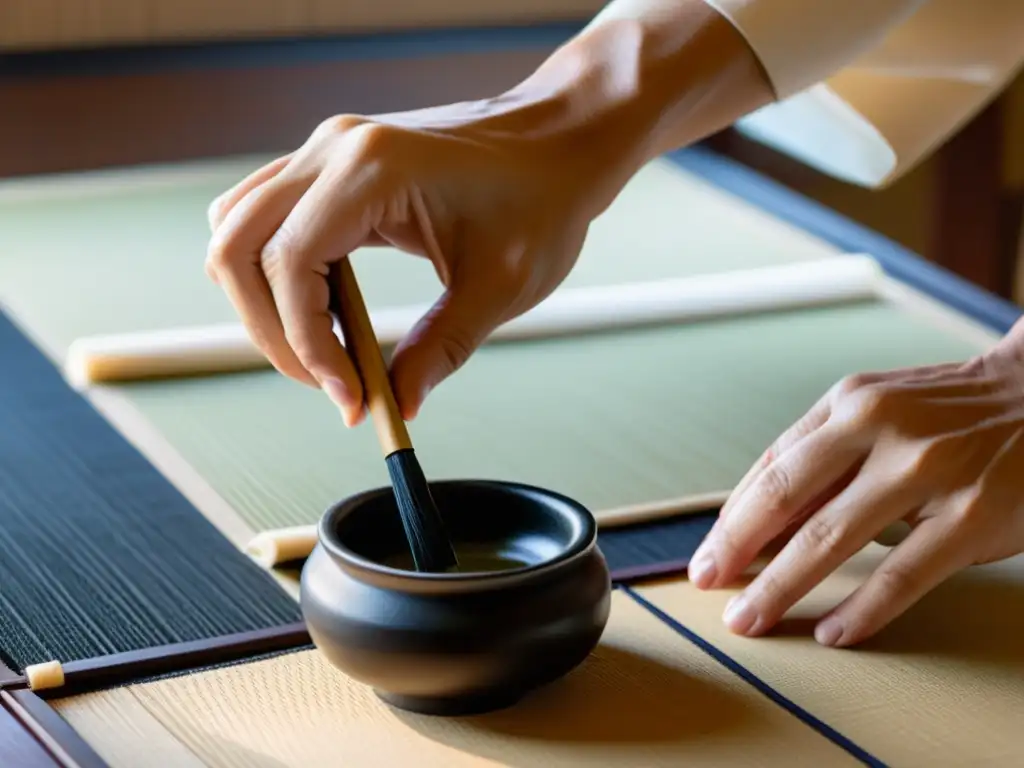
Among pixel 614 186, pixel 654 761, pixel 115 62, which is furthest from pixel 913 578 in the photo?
pixel 115 62

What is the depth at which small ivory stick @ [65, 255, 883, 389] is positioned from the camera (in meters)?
1.61

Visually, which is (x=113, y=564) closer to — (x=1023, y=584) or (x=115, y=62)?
(x=1023, y=584)

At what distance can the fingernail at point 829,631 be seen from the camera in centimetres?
109

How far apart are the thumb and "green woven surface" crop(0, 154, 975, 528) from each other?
248 mm

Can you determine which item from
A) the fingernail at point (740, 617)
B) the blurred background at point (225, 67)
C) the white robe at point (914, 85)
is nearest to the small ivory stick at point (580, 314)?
the white robe at point (914, 85)

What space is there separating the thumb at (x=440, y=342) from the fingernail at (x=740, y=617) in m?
0.25

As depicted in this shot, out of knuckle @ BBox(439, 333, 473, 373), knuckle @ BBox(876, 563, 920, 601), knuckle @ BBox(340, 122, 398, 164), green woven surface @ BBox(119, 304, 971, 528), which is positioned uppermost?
knuckle @ BBox(340, 122, 398, 164)

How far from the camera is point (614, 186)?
1.30 m

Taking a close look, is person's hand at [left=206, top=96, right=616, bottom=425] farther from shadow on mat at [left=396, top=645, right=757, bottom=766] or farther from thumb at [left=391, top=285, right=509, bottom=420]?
shadow on mat at [left=396, top=645, right=757, bottom=766]

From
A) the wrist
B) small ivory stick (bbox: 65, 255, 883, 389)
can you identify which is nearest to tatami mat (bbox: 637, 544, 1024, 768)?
the wrist

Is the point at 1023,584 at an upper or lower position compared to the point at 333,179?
lower

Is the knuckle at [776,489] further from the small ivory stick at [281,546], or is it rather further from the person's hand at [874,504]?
the small ivory stick at [281,546]

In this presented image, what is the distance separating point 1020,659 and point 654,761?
292mm

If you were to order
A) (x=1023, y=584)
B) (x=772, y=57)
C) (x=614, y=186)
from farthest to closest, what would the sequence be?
(x=772, y=57), (x=614, y=186), (x=1023, y=584)
